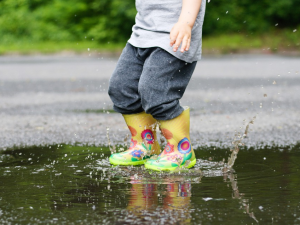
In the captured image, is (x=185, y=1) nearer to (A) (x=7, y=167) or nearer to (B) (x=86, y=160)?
(B) (x=86, y=160)

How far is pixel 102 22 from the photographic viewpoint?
23844 millimetres

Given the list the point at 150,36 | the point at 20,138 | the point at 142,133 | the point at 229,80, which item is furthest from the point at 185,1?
the point at 229,80

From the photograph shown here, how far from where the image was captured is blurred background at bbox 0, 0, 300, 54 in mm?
23125

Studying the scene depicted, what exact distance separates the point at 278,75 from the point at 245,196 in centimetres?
798

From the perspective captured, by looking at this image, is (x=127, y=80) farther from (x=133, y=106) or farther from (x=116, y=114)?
(x=116, y=114)

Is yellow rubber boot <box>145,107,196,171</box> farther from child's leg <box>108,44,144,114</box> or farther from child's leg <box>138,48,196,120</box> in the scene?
child's leg <box>108,44,144,114</box>

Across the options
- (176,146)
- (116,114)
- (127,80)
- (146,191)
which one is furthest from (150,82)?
(116,114)

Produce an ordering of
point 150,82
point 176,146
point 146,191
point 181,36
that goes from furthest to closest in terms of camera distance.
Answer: point 176,146, point 150,82, point 181,36, point 146,191

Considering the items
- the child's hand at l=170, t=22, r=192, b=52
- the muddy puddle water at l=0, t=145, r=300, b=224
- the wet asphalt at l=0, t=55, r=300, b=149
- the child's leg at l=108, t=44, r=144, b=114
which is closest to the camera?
the muddy puddle water at l=0, t=145, r=300, b=224

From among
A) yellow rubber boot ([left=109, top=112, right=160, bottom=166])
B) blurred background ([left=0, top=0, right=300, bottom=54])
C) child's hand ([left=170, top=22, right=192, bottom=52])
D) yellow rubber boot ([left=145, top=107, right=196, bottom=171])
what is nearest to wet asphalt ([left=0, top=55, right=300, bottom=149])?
yellow rubber boot ([left=109, top=112, right=160, bottom=166])

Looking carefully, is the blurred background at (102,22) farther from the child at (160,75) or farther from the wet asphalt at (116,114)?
the child at (160,75)

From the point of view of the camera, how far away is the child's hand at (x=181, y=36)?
2.85 m

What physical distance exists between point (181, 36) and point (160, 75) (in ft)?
0.90

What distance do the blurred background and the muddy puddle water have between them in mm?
18378
